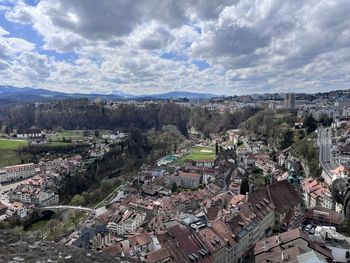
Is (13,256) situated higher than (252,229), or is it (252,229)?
(13,256)

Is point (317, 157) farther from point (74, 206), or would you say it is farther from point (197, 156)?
point (74, 206)

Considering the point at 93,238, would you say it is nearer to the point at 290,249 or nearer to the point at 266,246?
the point at 266,246

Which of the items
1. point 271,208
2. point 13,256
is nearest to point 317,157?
point 271,208

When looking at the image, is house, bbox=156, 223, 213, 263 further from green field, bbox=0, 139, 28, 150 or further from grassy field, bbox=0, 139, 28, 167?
green field, bbox=0, 139, 28, 150

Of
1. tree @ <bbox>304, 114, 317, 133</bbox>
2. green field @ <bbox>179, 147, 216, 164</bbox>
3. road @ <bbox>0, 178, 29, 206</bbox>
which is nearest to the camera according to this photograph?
road @ <bbox>0, 178, 29, 206</bbox>

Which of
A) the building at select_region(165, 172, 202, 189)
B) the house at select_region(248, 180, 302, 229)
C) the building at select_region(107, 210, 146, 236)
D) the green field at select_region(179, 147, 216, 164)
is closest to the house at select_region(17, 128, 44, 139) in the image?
the green field at select_region(179, 147, 216, 164)

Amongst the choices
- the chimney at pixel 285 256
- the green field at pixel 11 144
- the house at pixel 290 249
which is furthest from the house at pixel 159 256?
the green field at pixel 11 144
